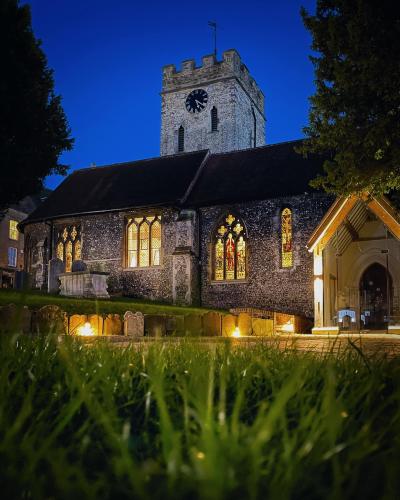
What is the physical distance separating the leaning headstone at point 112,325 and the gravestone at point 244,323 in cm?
320

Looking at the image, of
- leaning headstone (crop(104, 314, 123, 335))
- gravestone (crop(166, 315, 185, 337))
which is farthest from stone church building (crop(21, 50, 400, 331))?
leaning headstone (crop(104, 314, 123, 335))

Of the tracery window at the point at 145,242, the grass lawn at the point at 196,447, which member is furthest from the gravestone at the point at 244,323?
the tracery window at the point at 145,242

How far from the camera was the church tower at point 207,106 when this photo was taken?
163 feet

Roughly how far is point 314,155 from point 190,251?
789cm

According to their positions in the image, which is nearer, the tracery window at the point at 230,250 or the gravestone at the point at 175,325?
the gravestone at the point at 175,325

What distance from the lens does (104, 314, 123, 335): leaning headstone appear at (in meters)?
12.0

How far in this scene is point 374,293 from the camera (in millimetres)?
23562

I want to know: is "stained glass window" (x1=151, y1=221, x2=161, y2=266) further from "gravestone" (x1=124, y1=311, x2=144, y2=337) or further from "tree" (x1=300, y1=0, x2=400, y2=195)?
"gravestone" (x1=124, y1=311, x2=144, y2=337)

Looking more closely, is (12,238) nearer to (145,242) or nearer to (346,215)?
(145,242)

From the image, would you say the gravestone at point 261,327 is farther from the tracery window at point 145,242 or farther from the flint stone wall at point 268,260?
the tracery window at point 145,242

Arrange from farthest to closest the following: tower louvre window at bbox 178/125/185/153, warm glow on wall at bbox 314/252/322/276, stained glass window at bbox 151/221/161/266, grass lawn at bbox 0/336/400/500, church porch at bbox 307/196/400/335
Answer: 1. tower louvre window at bbox 178/125/185/153
2. stained glass window at bbox 151/221/161/266
3. warm glow on wall at bbox 314/252/322/276
4. church porch at bbox 307/196/400/335
5. grass lawn at bbox 0/336/400/500

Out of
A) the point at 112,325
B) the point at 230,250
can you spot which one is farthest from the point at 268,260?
the point at 112,325

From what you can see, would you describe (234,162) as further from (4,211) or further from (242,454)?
(242,454)

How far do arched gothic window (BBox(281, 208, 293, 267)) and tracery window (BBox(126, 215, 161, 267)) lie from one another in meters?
6.81
